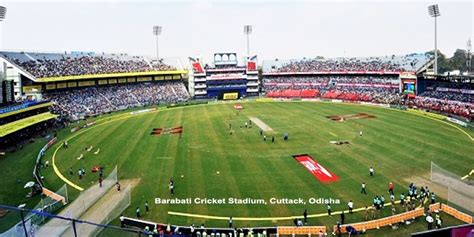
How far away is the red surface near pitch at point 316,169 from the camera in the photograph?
3469 cm

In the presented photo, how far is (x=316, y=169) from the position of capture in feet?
123

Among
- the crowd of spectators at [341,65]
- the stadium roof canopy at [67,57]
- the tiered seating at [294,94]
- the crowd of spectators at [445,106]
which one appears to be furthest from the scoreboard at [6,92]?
the crowd of spectators at [341,65]

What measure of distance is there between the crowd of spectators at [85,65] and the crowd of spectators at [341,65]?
3659cm

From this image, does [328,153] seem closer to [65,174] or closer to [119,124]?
[65,174]

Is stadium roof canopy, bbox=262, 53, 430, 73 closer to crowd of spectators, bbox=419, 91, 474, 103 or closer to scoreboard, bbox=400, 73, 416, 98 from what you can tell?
scoreboard, bbox=400, 73, 416, 98

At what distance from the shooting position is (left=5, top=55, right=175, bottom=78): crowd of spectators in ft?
265

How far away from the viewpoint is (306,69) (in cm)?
11356

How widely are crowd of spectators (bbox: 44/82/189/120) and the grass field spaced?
56.5ft

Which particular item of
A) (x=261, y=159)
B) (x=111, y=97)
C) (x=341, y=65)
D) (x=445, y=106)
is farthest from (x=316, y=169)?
(x=341, y=65)

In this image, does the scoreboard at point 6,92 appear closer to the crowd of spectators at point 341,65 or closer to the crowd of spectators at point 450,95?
the crowd of spectators at point 450,95

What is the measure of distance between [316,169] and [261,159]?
644 centimetres

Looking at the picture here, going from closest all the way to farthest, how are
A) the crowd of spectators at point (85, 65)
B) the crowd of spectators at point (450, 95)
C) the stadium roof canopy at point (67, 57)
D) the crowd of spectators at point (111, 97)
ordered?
the crowd of spectators at point (450, 95), the stadium roof canopy at point (67, 57), the crowd of spectators at point (111, 97), the crowd of spectators at point (85, 65)

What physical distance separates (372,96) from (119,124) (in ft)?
186

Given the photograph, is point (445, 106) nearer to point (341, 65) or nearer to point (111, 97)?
point (341, 65)
